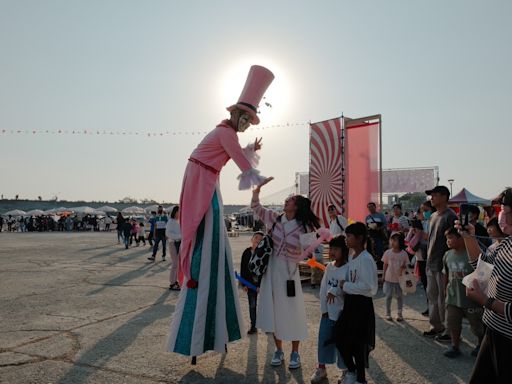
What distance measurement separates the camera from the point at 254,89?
392cm

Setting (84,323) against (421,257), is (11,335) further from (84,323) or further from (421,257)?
(421,257)

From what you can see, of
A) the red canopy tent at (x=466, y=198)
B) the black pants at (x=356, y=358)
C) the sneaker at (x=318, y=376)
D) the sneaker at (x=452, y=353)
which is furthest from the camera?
the red canopy tent at (x=466, y=198)

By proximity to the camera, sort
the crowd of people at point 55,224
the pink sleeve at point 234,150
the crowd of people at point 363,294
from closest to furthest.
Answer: the crowd of people at point 363,294 → the pink sleeve at point 234,150 → the crowd of people at point 55,224

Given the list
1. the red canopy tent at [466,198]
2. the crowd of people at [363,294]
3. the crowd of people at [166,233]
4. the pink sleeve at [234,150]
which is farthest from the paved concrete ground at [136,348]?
the red canopy tent at [466,198]

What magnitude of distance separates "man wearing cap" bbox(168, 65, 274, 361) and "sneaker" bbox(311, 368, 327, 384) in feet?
2.46

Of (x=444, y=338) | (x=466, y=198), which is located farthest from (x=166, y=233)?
(x=466, y=198)

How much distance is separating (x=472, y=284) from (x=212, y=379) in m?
2.21

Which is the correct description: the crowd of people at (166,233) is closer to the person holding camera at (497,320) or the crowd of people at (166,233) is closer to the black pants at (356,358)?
the black pants at (356,358)

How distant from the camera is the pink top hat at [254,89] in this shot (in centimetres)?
386

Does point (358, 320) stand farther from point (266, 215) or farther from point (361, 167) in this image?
point (361, 167)

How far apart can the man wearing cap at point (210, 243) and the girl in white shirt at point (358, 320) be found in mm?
1002

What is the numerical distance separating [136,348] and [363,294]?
7.75ft

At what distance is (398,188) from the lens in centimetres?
2388

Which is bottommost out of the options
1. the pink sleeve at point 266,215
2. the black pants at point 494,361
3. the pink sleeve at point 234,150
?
the black pants at point 494,361
